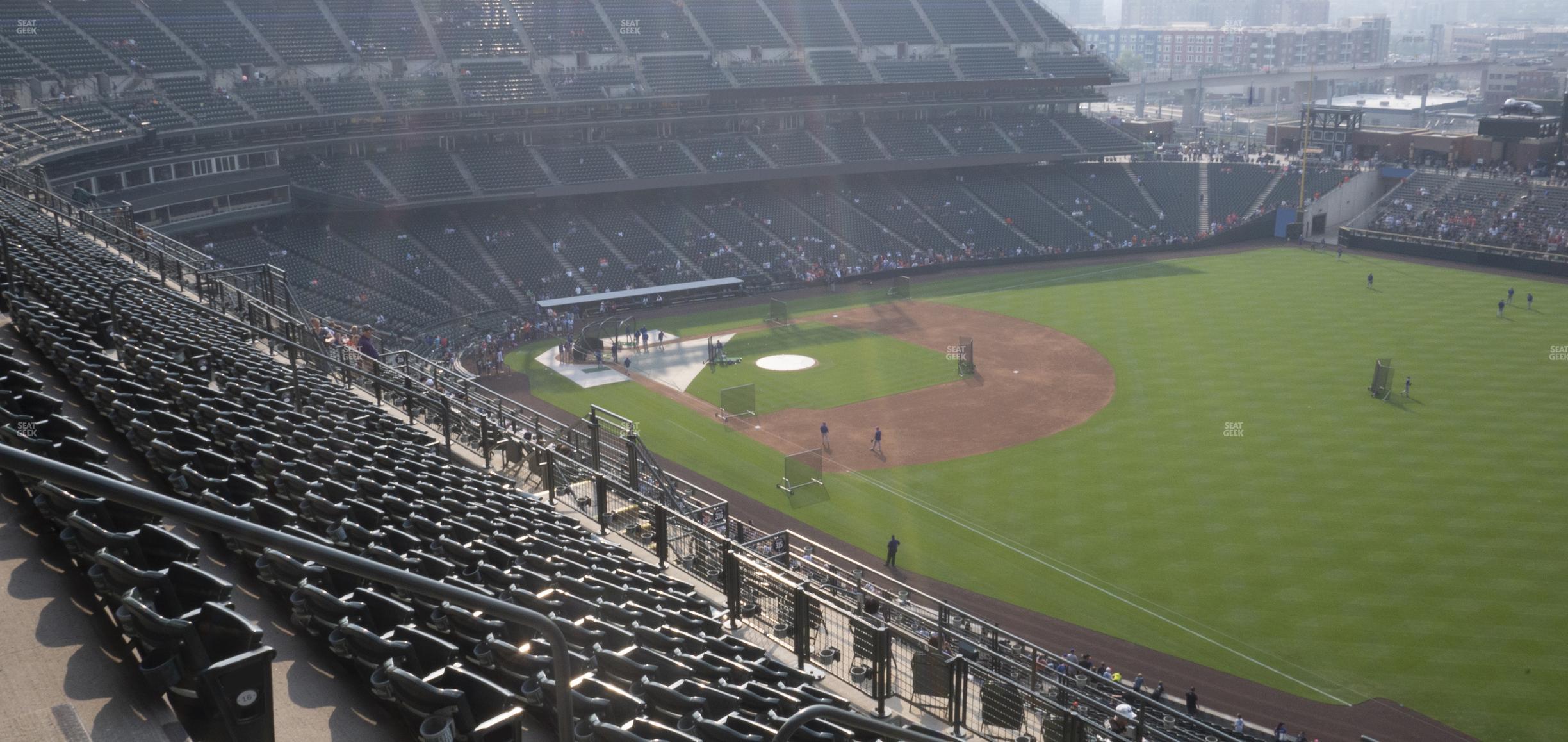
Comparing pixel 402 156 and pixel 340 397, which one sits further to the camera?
pixel 402 156

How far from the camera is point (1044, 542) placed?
1133 inches

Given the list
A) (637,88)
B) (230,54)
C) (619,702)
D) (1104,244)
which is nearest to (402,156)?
(230,54)

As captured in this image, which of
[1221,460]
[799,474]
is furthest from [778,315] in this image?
[1221,460]

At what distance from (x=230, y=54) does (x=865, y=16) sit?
129 ft

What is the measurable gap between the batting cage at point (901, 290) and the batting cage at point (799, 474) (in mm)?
25960

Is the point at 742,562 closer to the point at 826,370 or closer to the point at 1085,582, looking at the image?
the point at 1085,582

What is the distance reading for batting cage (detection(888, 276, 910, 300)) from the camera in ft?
191

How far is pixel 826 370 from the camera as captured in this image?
45031mm

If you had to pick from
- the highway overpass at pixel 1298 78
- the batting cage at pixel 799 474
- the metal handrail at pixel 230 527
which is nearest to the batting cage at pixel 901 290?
the batting cage at pixel 799 474

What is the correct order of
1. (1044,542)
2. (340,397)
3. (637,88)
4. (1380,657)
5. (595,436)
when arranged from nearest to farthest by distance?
(340,397) → (595,436) → (1380,657) → (1044,542) → (637,88)

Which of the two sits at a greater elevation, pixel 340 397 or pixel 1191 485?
pixel 340 397

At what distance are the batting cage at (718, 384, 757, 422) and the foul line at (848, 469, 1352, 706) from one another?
6561 millimetres

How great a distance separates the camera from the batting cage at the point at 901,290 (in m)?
58.2

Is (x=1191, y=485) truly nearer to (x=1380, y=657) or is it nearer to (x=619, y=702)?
(x=1380, y=657)
